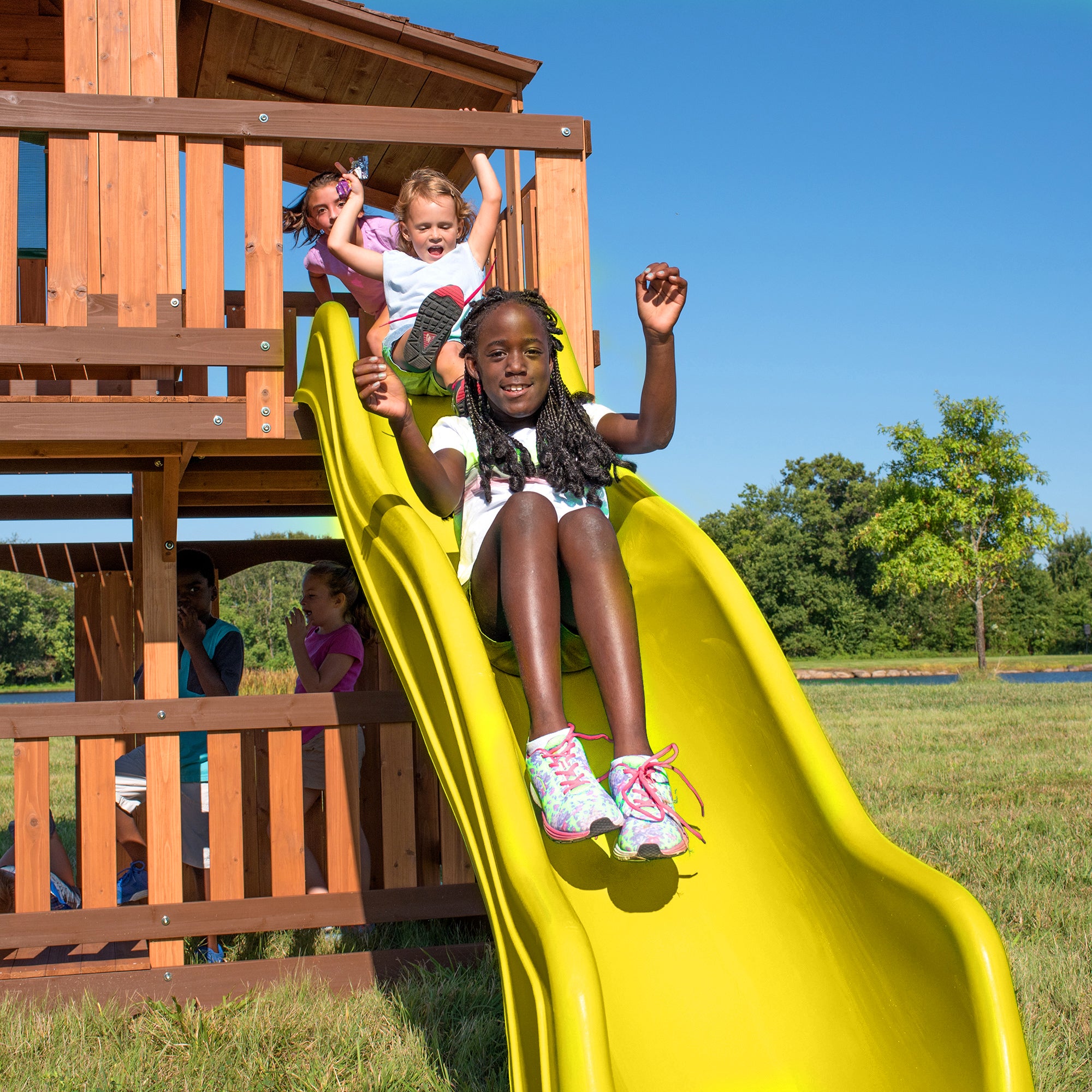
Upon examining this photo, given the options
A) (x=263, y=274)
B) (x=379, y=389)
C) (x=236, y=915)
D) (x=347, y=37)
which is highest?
(x=347, y=37)

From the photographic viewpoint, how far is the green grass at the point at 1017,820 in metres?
3.04

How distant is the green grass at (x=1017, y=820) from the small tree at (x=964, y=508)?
603 inches

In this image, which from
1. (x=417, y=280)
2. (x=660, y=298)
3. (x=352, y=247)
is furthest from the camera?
(x=352, y=247)

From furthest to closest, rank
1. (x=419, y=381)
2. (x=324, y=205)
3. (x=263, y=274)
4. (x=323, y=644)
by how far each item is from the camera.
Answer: (x=324, y=205) < (x=323, y=644) < (x=419, y=381) < (x=263, y=274)

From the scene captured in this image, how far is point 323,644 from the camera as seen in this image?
4410mm

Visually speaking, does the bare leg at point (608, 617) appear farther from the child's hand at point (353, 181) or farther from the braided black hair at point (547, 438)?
the child's hand at point (353, 181)

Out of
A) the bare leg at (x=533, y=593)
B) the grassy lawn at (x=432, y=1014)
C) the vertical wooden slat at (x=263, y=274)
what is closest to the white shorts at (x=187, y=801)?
the grassy lawn at (x=432, y=1014)

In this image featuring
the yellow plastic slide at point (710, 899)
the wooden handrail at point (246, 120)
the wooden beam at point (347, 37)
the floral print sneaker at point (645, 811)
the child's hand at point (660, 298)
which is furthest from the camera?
the wooden beam at point (347, 37)

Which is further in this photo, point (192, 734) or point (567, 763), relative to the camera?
point (192, 734)

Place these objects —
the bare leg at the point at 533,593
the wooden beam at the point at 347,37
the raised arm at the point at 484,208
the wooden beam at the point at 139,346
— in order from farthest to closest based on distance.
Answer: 1. the wooden beam at the point at 347,37
2. the raised arm at the point at 484,208
3. the wooden beam at the point at 139,346
4. the bare leg at the point at 533,593

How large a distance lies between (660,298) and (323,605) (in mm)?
2281

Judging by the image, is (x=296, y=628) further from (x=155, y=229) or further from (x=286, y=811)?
(x=155, y=229)

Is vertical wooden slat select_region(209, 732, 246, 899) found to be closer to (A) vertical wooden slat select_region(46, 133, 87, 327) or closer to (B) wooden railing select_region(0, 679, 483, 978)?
(B) wooden railing select_region(0, 679, 483, 978)

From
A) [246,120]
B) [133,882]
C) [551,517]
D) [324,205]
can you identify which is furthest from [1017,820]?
[246,120]
